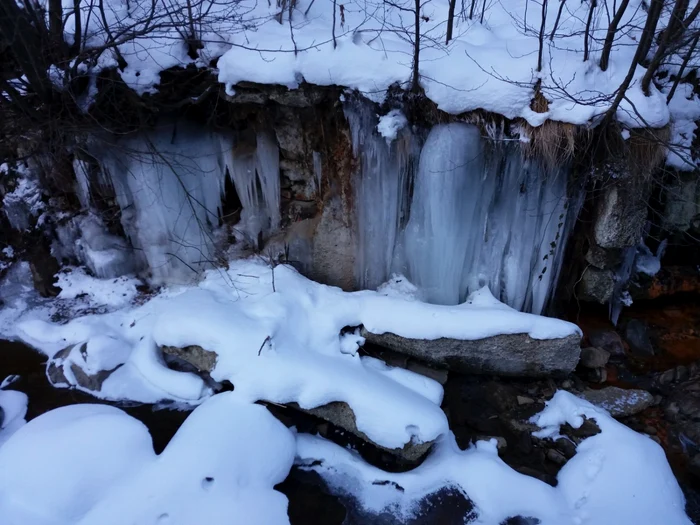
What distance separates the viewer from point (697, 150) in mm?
3861

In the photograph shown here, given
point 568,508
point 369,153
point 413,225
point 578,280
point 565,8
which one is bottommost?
point 568,508

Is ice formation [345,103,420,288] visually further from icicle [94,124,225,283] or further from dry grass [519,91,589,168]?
icicle [94,124,225,283]

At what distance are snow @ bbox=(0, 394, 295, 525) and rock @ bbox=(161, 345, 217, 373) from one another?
391 millimetres

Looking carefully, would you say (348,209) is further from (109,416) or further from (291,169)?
(109,416)

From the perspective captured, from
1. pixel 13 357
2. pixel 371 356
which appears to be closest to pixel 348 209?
pixel 371 356

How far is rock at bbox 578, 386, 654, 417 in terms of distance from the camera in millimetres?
3773

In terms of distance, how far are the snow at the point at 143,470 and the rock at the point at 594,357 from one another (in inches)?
107

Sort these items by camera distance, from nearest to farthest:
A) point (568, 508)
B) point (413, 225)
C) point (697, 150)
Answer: point (568, 508), point (697, 150), point (413, 225)

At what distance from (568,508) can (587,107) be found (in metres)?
2.77

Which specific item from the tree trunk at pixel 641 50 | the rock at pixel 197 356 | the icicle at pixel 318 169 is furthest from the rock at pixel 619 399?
the rock at pixel 197 356

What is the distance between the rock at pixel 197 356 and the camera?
3654 millimetres

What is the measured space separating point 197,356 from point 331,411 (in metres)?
1.17

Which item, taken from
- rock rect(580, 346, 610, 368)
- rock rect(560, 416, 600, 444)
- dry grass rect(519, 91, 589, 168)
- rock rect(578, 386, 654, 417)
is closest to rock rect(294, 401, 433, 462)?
rock rect(560, 416, 600, 444)

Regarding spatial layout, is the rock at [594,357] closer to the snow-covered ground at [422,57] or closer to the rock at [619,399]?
the rock at [619,399]
